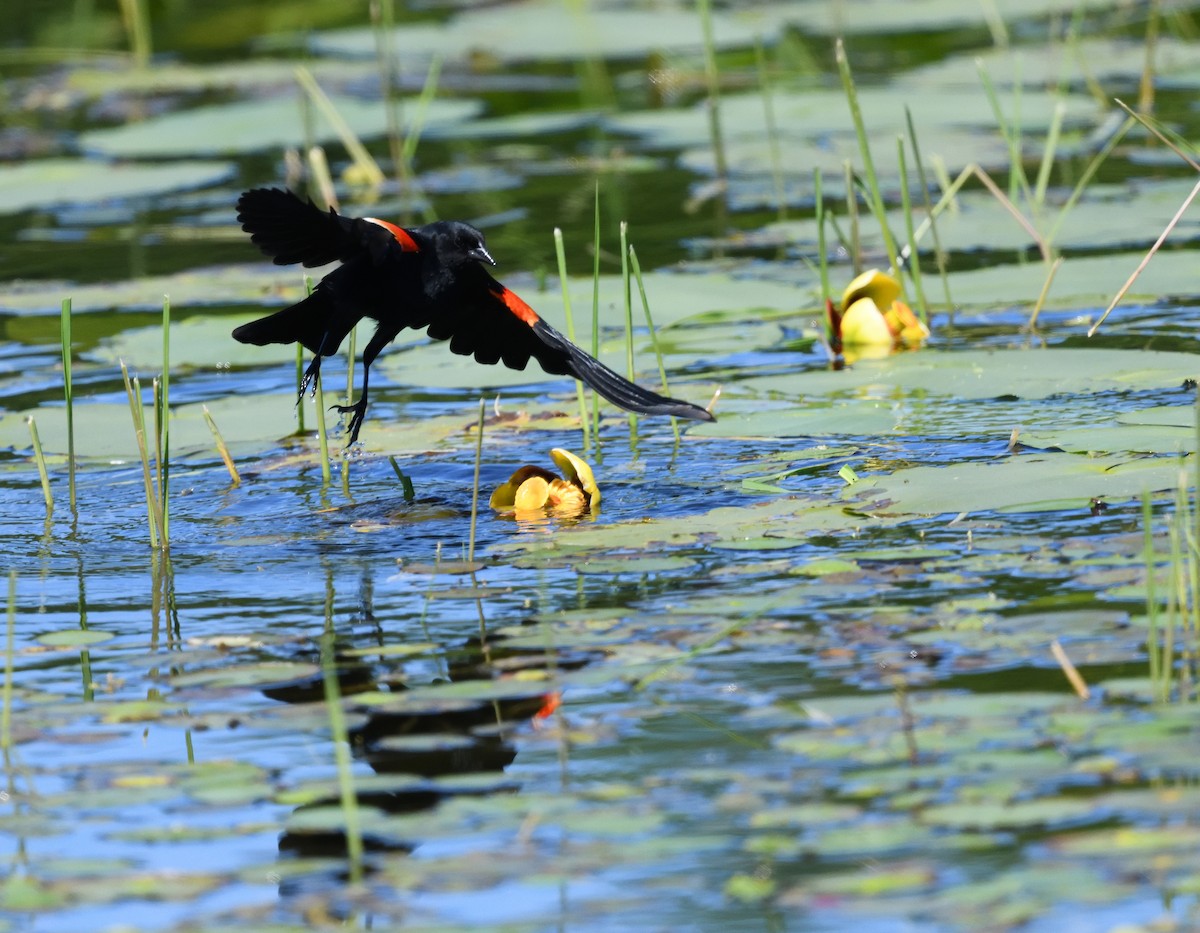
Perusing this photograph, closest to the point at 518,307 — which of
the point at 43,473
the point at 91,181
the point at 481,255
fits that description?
the point at 481,255

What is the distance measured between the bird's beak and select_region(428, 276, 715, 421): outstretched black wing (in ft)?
0.43

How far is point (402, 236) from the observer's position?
4.48 metres

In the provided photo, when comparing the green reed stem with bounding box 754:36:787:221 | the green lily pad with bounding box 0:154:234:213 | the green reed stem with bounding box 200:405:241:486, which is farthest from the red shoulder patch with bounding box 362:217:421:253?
the green lily pad with bounding box 0:154:234:213

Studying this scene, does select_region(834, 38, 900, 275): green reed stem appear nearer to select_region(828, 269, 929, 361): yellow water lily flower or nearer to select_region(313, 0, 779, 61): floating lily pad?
select_region(828, 269, 929, 361): yellow water lily flower

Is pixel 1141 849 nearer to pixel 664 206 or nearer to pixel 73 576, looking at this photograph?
pixel 73 576

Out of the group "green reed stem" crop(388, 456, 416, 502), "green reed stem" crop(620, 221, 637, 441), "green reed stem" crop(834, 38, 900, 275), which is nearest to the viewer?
"green reed stem" crop(388, 456, 416, 502)

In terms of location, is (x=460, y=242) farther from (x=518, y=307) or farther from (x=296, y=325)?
(x=296, y=325)

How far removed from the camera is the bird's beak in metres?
4.50

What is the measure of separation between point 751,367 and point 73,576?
2692 millimetres

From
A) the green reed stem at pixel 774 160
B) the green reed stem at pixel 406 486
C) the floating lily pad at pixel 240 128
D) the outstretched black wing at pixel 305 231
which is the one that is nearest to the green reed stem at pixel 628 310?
the green reed stem at pixel 406 486

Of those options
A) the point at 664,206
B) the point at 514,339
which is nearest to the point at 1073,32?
the point at 664,206

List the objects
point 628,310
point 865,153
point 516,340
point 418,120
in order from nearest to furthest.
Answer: point 516,340 < point 628,310 < point 865,153 < point 418,120

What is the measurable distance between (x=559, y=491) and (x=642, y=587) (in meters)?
0.75

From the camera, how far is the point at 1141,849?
2557mm
